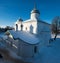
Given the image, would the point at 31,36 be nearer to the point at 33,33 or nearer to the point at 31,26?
the point at 33,33

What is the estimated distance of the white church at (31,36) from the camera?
16.3 m

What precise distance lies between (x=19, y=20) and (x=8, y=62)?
42.7 feet

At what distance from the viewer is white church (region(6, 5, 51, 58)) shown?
1633 cm

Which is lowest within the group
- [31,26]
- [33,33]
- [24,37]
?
[24,37]

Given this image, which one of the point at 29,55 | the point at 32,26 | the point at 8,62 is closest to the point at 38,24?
the point at 32,26

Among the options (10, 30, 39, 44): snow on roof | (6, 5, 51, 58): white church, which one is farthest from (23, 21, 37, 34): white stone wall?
(10, 30, 39, 44): snow on roof

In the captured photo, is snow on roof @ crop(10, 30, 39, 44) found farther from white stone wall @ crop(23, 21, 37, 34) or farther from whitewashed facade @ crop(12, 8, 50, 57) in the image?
white stone wall @ crop(23, 21, 37, 34)

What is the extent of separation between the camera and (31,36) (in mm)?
19203

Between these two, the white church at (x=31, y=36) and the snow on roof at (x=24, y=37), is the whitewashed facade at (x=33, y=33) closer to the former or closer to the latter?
the white church at (x=31, y=36)

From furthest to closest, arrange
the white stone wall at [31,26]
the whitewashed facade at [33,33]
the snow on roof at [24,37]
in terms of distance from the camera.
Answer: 1. the white stone wall at [31,26]
2. the snow on roof at [24,37]
3. the whitewashed facade at [33,33]

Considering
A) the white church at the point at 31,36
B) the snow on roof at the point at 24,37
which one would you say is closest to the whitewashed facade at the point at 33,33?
the white church at the point at 31,36

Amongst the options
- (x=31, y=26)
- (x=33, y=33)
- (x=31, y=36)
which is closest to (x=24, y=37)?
(x=31, y=36)

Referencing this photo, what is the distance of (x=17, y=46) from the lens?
16.8 meters

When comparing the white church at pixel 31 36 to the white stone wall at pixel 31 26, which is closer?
the white church at pixel 31 36
